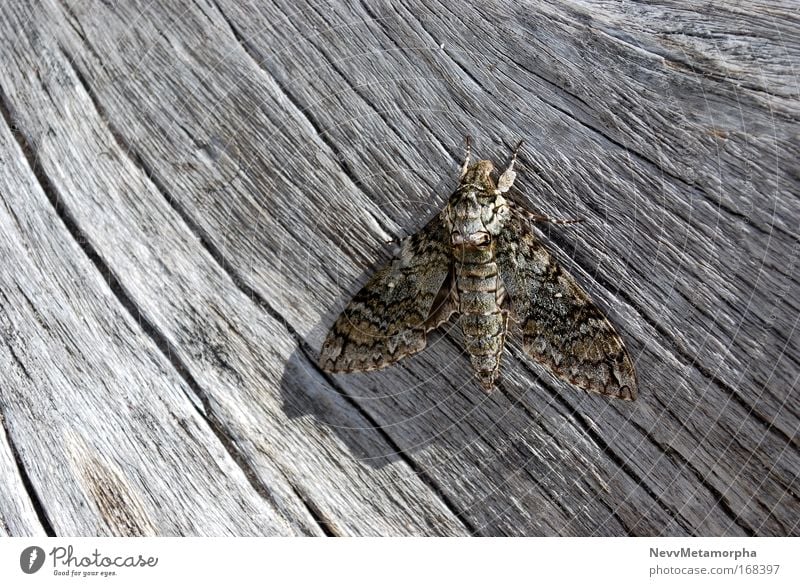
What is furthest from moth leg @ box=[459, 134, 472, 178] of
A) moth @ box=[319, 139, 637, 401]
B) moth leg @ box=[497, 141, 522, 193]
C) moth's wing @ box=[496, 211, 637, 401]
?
moth's wing @ box=[496, 211, 637, 401]

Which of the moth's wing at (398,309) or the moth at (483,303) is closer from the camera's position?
the moth at (483,303)

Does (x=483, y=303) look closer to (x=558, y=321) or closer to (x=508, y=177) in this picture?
(x=558, y=321)

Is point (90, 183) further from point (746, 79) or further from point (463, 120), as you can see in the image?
point (746, 79)

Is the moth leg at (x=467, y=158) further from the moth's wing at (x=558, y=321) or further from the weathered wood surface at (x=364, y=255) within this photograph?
the moth's wing at (x=558, y=321)
